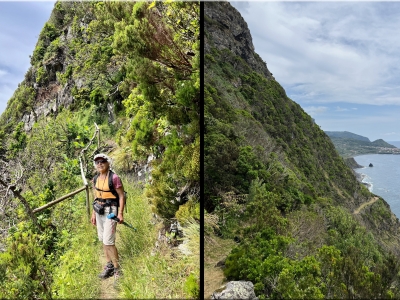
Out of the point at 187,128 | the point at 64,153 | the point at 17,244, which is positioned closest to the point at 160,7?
the point at 187,128

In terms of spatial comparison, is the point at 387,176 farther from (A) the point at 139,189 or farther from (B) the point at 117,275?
(B) the point at 117,275

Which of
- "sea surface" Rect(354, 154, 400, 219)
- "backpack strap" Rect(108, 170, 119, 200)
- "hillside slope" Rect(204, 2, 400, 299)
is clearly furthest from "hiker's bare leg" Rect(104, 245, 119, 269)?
"sea surface" Rect(354, 154, 400, 219)

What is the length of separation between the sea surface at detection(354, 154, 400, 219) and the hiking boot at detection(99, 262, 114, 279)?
2798 mm

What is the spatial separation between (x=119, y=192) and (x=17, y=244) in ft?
3.09

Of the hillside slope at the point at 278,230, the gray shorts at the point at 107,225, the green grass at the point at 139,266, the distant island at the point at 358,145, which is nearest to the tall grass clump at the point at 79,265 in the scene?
the green grass at the point at 139,266

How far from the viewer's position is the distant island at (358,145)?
3145mm

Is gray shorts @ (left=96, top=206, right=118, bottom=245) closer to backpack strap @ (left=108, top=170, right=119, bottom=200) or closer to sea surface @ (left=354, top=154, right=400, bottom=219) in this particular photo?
backpack strap @ (left=108, top=170, right=119, bottom=200)

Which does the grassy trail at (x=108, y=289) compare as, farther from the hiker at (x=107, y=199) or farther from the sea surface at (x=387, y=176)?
the sea surface at (x=387, y=176)

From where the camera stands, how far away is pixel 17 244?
2199 mm

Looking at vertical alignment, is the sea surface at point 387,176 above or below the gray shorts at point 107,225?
above

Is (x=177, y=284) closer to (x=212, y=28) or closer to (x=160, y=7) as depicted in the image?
(x=160, y=7)

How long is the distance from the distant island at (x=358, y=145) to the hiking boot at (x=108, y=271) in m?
2.92

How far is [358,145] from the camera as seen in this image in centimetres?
365

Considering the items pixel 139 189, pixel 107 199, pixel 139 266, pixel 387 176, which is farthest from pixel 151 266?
pixel 387 176
